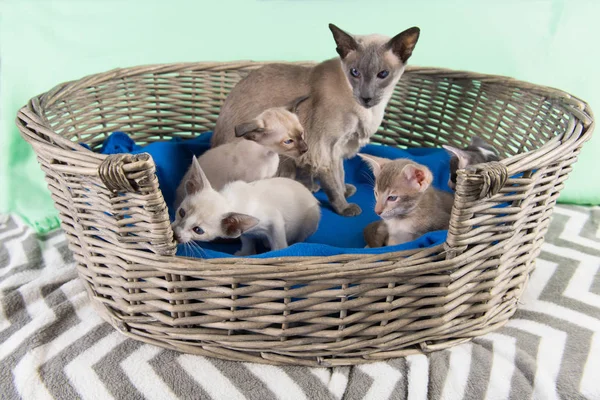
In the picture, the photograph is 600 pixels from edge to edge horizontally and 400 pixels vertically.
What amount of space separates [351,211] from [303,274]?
2.55 ft

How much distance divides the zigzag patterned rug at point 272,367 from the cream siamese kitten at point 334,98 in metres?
0.68

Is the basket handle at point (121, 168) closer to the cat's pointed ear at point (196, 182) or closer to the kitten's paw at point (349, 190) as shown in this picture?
the cat's pointed ear at point (196, 182)

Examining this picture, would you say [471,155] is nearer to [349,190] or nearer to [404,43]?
[404,43]

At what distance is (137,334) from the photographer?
128 centimetres

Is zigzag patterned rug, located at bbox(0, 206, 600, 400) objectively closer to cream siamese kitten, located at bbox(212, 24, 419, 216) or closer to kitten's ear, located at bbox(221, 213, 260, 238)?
kitten's ear, located at bbox(221, 213, 260, 238)

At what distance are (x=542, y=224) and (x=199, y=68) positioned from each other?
136 centimetres

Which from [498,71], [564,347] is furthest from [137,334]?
[498,71]

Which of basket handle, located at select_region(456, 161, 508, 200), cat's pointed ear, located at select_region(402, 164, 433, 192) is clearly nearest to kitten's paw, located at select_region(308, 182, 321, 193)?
cat's pointed ear, located at select_region(402, 164, 433, 192)

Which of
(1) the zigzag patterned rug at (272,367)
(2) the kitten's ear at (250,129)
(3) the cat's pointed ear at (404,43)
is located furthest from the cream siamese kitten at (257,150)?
(1) the zigzag patterned rug at (272,367)

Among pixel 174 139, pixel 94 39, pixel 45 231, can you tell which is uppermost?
pixel 94 39

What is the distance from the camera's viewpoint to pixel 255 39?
90.8 inches

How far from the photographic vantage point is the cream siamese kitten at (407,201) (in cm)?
131

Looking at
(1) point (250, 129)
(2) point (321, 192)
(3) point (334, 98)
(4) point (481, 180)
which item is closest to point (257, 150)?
(1) point (250, 129)

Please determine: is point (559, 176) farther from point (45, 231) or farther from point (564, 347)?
point (45, 231)
